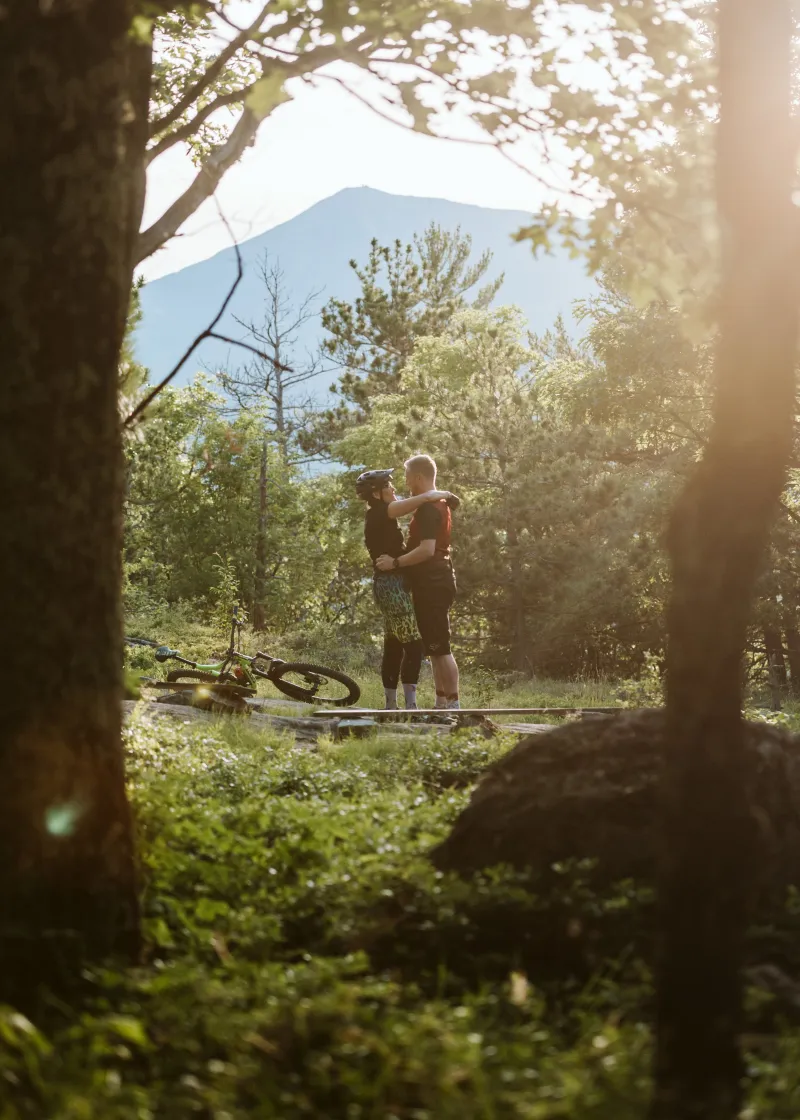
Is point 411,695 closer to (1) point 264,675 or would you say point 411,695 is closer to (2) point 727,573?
(1) point 264,675

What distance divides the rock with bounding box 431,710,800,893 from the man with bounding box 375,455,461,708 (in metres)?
5.10

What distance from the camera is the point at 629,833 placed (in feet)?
14.6

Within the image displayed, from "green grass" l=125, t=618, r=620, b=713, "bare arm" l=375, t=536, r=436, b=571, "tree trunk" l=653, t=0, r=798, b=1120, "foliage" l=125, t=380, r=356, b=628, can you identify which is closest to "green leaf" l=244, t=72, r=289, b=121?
"tree trunk" l=653, t=0, r=798, b=1120

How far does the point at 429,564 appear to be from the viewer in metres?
10.3

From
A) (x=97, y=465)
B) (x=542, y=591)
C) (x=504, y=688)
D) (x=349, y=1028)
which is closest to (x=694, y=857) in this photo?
(x=349, y=1028)

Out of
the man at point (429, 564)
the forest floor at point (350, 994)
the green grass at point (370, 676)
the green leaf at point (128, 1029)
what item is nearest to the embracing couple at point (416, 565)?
the man at point (429, 564)

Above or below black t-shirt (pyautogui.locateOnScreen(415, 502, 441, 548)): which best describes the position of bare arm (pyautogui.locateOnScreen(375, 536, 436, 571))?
below

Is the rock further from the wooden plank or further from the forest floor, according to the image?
the wooden plank

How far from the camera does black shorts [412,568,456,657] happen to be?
33.8 feet

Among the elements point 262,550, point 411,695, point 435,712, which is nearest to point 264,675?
point 411,695

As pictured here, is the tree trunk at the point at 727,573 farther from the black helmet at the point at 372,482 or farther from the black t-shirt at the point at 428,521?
the black helmet at the point at 372,482

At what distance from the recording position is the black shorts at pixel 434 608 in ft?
33.8

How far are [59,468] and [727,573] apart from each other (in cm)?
199

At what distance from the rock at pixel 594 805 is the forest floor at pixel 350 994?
22cm
